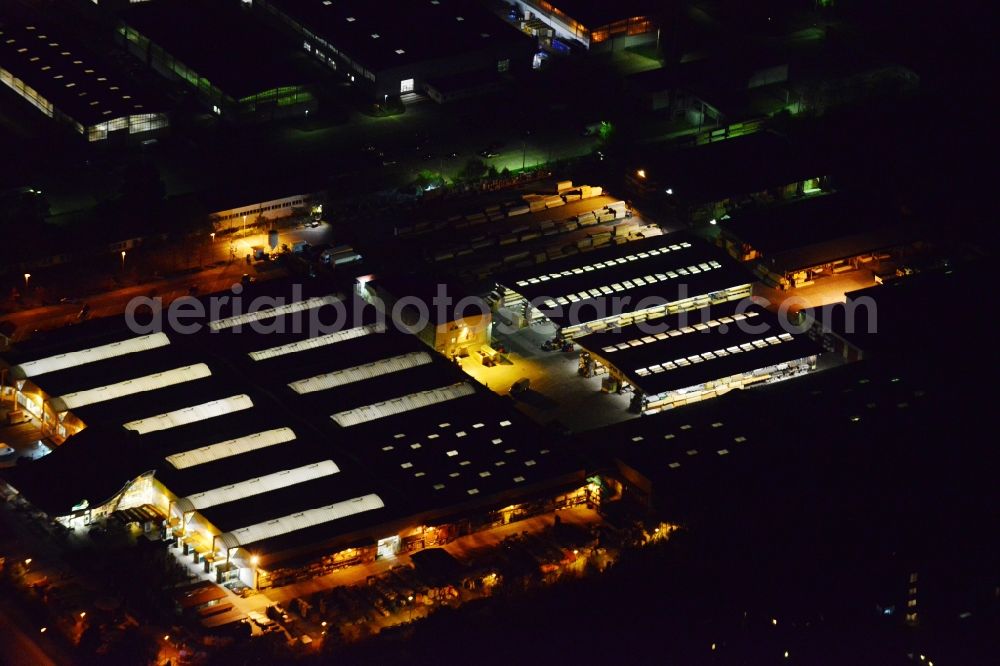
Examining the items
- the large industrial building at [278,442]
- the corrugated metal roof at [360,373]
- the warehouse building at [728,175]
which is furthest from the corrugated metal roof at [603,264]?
the corrugated metal roof at [360,373]

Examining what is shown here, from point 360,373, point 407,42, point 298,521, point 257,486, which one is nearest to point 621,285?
point 360,373

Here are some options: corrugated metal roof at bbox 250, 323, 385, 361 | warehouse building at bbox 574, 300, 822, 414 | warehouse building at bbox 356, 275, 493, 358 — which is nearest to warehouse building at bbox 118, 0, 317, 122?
warehouse building at bbox 356, 275, 493, 358

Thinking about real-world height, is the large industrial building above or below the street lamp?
above

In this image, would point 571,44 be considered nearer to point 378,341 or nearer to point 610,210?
point 610,210

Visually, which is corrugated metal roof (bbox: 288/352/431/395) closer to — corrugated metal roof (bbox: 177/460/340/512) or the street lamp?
corrugated metal roof (bbox: 177/460/340/512)

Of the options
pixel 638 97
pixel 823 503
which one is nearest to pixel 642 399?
pixel 823 503

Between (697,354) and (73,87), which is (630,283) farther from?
(73,87)
